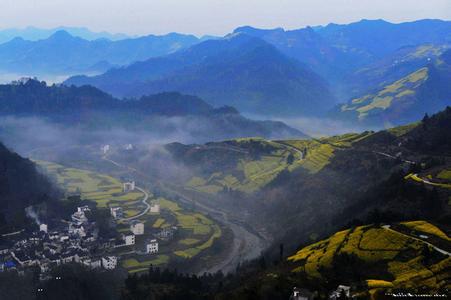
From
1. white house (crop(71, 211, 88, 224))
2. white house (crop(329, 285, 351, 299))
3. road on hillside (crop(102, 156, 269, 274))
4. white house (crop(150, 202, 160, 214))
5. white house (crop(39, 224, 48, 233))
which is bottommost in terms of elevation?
road on hillside (crop(102, 156, 269, 274))

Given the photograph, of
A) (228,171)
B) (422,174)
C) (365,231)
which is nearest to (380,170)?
(422,174)

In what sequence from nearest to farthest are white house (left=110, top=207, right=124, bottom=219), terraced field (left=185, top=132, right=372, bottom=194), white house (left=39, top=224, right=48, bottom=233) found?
white house (left=39, top=224, right=48, bottom=233) < white house (left=110, top=207, right=124, bottom=219) < terraced field (left=185, top=132, right=372, bottom=194)

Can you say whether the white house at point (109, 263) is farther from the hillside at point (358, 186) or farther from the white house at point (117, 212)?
the hillside at point (358, 186)

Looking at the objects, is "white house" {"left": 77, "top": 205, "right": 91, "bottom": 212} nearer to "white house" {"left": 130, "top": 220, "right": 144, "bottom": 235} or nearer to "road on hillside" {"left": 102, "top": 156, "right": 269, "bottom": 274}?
"white house" {"left": 130, "top": 220, "right": 144, "bottom": 235}

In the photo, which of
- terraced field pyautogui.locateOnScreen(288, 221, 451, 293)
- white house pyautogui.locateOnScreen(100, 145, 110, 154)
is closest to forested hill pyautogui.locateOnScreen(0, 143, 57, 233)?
terraced field pyautogui.locateOnScreen(288, 221, 451, 293)

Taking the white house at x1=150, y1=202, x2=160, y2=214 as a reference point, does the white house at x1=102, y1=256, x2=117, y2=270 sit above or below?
above

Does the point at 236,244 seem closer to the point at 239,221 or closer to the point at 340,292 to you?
the point at 239,221

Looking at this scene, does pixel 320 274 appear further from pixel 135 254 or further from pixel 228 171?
pixel 228 171
